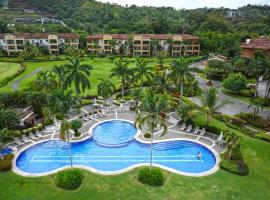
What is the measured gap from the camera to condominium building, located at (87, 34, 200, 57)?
95812 mm

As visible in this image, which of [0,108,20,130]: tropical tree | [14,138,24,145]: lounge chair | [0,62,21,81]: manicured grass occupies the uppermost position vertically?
[0,62,21,81]: manicured grass

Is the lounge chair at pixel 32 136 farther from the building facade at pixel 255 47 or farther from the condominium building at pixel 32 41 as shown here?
the condominium building at pixel 32 41

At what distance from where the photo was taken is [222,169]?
2812 cm

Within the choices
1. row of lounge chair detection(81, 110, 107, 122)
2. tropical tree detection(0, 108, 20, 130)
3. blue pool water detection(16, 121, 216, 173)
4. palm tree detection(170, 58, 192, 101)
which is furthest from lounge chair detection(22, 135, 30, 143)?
palm tree detection(170, 58, 192, 101)

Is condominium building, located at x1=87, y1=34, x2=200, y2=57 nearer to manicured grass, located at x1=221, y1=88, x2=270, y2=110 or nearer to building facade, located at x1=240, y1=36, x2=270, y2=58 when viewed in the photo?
building facade, located at x1=240, y1=36, x2=270, y2=58

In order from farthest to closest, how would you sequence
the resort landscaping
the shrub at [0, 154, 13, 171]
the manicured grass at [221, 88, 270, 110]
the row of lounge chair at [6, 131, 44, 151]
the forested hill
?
1. the forested hill
2. the manicured grass at [221, 88, 270, 110]
3. the row of lounge chair at [6, 131, 44, 151]
4. the shrub at [0, 154, 13, 171]
5. the resort landscaping

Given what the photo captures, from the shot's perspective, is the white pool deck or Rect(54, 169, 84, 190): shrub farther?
the white pool deck

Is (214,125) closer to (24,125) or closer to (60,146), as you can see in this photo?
(60,146)

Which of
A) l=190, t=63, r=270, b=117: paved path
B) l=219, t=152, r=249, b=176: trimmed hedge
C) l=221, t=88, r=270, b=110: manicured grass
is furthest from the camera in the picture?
l=221, t=88, r=270, b=110: manicured grass

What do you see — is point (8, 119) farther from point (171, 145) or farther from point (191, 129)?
point (191, 129)

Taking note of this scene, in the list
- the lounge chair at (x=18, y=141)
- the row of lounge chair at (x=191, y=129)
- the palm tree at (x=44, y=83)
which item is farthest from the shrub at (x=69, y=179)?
the palm tree at (x=44, y=83)

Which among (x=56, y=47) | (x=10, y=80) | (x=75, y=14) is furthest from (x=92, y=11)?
(x=10, y=80)

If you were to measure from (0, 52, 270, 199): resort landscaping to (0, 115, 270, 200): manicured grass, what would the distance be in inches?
4.0

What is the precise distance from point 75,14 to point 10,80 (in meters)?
113
